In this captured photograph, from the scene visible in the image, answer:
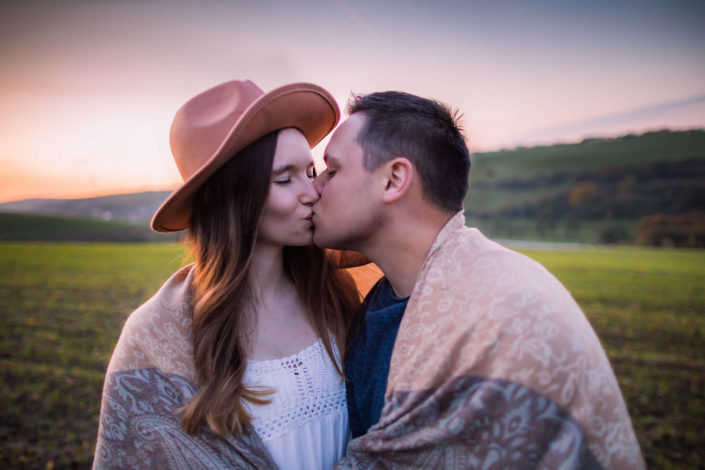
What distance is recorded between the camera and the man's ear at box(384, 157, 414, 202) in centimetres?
212

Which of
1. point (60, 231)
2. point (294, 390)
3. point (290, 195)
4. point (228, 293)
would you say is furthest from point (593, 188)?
point (228, 293)

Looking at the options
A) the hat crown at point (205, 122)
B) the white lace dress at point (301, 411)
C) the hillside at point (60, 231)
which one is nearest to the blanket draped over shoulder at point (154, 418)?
the white lace dress at point (301, 411)

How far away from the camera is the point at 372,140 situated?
7.26ft

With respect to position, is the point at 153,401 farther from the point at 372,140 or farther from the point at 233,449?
the point at 372,140

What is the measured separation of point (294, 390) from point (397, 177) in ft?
3.95

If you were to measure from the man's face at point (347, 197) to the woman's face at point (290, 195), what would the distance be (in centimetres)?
7

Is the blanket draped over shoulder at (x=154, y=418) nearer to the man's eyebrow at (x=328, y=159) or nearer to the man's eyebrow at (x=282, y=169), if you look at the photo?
the man's eyebrow at (x=282, y=169)

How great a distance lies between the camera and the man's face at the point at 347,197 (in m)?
2.21

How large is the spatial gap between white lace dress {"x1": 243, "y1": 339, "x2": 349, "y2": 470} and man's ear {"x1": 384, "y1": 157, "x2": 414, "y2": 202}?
965 millimetres

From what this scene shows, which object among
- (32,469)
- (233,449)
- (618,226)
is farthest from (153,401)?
(618,226)

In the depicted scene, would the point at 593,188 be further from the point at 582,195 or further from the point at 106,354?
the point at 106,354

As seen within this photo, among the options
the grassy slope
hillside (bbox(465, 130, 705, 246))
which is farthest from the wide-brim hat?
the grassy slope

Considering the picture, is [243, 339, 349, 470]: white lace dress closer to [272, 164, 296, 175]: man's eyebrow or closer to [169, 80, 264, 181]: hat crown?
[272, 164, 296, 175]: man's eyebrow

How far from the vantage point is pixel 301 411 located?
2205mm
